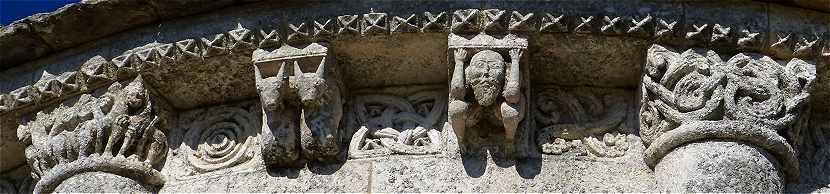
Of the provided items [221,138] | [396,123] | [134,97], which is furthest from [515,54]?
[134,97]

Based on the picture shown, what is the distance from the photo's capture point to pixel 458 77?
8.07 m

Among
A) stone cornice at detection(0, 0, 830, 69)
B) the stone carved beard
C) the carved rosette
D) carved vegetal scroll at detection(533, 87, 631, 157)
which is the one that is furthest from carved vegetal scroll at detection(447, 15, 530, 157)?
the carved rosette

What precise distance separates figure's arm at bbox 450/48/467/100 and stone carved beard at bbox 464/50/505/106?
0.04 m

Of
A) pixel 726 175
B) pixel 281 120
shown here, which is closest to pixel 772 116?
pixel 726 175

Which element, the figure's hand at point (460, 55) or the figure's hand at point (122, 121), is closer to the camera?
the figure's hand at point (460, 55)

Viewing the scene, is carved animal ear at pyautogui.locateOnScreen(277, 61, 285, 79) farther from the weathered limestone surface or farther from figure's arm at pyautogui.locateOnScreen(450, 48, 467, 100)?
figure's arm at pyautogui.locateOnScreen(450, 48, 467, 100)

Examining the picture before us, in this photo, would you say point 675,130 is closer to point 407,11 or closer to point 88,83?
point 407,11

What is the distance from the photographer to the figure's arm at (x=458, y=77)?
805 centimetres

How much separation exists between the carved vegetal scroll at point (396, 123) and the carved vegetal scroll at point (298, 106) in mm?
176

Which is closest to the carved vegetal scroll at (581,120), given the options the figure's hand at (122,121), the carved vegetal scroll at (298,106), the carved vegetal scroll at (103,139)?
the carved vegetal scroll at (298,106)

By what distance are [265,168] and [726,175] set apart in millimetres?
2305

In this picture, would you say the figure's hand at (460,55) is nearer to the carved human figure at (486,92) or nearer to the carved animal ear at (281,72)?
the carved human figure at (486,92)

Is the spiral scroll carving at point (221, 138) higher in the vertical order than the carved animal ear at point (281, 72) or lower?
lower

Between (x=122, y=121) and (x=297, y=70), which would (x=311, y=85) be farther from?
(x=122, y=121)
